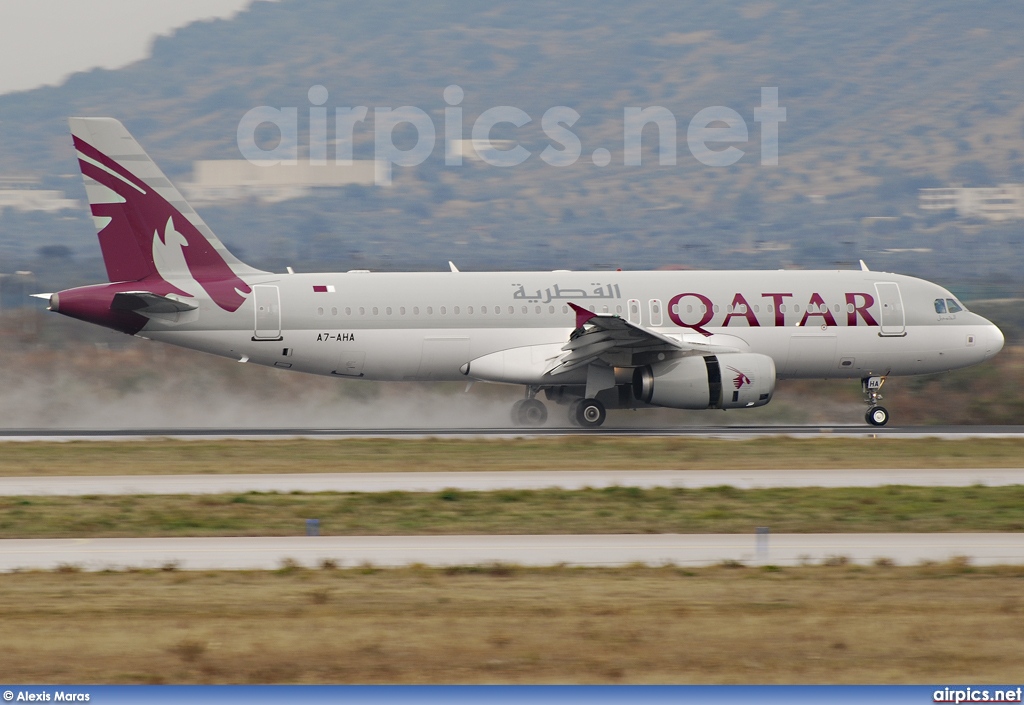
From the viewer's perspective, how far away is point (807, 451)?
29.3m

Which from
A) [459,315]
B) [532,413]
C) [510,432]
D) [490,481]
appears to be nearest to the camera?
[490,481]

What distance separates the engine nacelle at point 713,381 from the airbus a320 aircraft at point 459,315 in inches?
1.6

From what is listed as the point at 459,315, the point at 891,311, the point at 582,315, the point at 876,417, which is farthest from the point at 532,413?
the point at 891,311

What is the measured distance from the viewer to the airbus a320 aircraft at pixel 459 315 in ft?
114

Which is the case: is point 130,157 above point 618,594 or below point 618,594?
above

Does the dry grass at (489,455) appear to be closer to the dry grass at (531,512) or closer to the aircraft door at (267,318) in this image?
the dry grass at (531,512)

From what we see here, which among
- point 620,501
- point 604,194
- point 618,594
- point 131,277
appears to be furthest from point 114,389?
point 604,194

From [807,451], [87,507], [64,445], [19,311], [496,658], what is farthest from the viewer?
[19,311]

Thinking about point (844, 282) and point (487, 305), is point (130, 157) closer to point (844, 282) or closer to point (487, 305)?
point (487, 305)

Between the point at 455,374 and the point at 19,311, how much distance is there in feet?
73.7

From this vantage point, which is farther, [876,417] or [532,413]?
[532,413]

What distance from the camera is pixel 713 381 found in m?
34.3

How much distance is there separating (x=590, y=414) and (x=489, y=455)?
7130mm

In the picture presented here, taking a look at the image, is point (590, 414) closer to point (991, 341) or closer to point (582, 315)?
point (582, 315)
